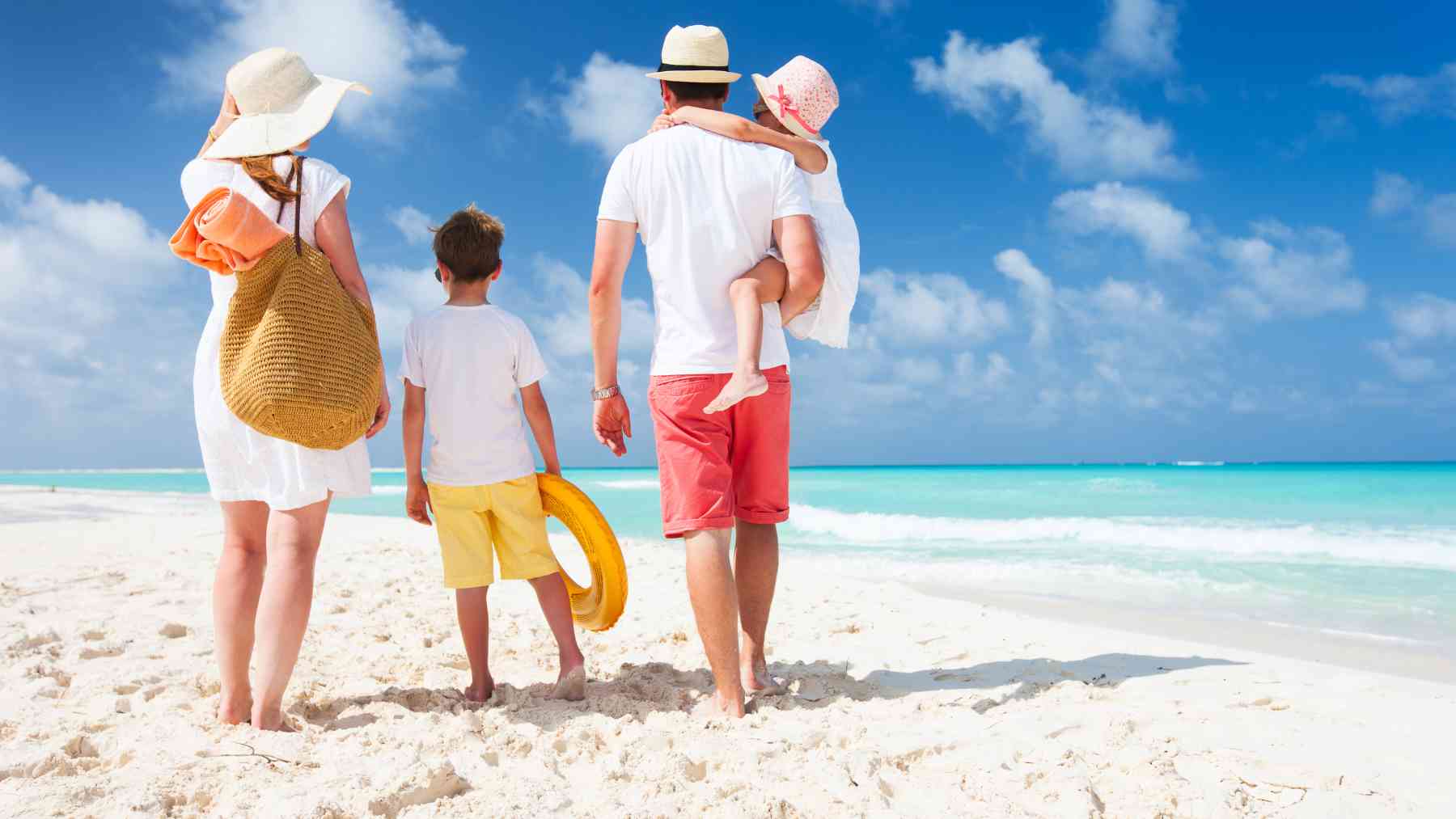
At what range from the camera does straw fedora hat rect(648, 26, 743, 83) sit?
2.80 meters

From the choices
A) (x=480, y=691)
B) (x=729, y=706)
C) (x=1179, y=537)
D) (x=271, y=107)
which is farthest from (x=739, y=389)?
(x=1179, y=537)

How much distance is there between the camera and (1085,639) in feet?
12.9

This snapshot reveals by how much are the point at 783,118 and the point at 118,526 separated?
936cm

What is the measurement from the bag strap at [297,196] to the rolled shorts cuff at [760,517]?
1.56 meters

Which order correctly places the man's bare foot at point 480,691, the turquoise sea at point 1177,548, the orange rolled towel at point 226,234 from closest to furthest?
the orange rolled towel at point 226,234, the man's bare foot at point 480,691, the turquoise sea at point 1177,548

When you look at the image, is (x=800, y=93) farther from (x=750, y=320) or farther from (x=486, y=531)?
(x=486, y=531)

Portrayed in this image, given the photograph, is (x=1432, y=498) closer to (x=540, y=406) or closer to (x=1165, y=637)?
(x=1165, y=637)

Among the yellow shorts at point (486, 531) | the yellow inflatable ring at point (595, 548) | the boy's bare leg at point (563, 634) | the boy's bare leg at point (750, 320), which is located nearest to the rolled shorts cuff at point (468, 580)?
the yellow shorts at point (486, 531)

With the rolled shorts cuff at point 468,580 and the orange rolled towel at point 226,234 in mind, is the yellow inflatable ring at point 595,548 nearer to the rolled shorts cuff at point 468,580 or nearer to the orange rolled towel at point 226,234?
the rolled shorts cuff at point 468,580

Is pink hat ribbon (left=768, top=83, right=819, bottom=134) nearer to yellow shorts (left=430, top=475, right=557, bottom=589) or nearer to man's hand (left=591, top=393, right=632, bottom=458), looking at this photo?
man's hand (left=591, top=393, right=632, bottom=458)

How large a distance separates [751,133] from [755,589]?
1532 mm

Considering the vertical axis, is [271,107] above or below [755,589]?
above

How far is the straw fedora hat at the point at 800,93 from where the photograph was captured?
111 inches

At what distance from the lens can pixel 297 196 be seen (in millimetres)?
2463
